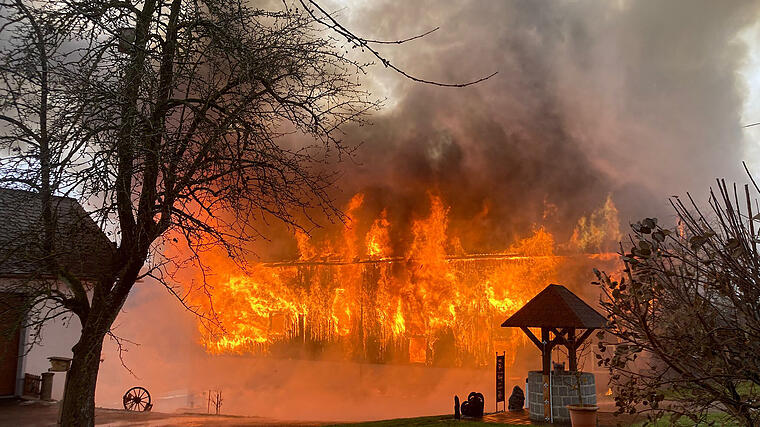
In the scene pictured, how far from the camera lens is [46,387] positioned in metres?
15.2

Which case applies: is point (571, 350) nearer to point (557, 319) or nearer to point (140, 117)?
point (557, 319)

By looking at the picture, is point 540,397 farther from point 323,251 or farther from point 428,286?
point 323,251

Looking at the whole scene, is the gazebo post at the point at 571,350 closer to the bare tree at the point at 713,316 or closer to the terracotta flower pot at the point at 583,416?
the terracotta flower pot at the point at 583,416

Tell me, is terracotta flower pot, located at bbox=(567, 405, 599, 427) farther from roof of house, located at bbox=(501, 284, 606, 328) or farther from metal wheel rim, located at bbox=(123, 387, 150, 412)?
metal wheel rim, located at bbox=(123, 387, 150, 412)

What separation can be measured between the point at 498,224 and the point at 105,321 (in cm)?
3966

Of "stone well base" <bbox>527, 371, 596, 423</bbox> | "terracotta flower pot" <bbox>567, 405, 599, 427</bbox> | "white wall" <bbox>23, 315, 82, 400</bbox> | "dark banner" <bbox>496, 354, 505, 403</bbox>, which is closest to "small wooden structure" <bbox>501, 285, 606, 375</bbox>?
"stone well base" <bbox>527, 371, 596, 423</bbox>

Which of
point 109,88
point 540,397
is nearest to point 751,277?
point 109,88

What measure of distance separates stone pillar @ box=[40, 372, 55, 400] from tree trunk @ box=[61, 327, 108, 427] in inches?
445

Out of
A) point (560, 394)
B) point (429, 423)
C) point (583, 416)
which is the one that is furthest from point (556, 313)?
point (429, 423)

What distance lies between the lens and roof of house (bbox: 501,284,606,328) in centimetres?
1458

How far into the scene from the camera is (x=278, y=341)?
47969mm

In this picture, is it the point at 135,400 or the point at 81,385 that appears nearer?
the point at 81,385

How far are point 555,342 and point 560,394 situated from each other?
1.47m

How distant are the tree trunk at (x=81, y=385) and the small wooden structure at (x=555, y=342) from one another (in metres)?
11.3
